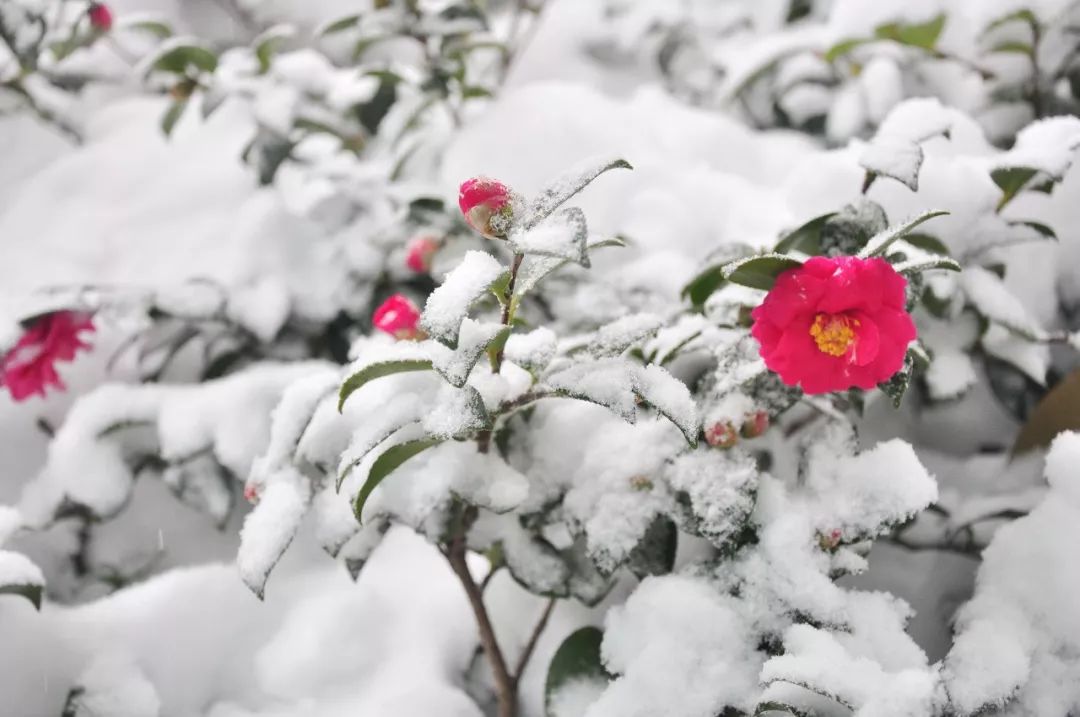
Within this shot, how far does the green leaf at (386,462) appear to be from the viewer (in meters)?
0.57

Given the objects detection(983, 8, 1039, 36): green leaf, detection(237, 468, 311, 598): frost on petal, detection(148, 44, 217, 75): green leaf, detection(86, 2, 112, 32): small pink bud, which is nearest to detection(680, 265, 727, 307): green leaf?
detection(237, 468, 311, 598): frost on petal

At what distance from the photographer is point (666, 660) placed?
605 millimetres

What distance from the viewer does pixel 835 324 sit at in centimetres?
56

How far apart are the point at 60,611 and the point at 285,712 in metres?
0.27

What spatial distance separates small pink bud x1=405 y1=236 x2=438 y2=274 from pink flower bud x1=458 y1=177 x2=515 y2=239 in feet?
1.57

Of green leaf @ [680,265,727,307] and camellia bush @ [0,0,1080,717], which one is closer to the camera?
camellia bush @ [0,0,1080,717]

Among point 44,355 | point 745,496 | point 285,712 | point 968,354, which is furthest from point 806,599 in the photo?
point 44,355

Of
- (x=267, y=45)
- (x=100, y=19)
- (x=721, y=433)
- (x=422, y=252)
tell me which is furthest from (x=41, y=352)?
(x=721, y=433)

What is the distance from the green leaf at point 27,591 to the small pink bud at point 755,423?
25.7 inches

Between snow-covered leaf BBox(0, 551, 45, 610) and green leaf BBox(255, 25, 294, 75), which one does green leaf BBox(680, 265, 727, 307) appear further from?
green leaf BBox(255, 25, 294, 75)

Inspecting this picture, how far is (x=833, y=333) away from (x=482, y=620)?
1.26 ft

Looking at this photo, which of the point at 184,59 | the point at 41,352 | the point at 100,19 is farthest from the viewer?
the point at 100,19

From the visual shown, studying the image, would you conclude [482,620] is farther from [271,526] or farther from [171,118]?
[171,118]

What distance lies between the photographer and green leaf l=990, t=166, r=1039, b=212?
2.39 feet
